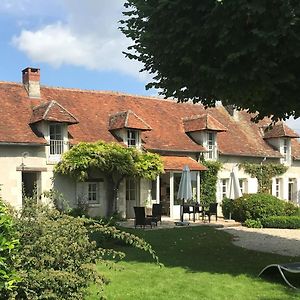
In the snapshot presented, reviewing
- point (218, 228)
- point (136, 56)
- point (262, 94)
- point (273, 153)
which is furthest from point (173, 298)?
point (273, 153)

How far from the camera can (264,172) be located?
30.9 meters

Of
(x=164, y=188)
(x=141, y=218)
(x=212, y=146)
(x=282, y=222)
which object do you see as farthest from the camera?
(x=212, y=146)

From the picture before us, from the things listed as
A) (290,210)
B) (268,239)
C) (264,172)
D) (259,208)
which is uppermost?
(264,172)

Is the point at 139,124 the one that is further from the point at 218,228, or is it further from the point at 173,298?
the point at 173,298

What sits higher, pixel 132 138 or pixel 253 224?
pixel 132 138

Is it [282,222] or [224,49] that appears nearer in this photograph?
[224,49]

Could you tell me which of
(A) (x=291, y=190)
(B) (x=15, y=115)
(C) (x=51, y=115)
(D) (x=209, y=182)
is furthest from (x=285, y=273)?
(A) (x=291, y=190)

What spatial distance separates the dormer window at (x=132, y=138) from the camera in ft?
83.1

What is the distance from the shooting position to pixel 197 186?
87.1ft

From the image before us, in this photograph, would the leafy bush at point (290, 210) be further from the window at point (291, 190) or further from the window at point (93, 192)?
the window at point (291, 190)

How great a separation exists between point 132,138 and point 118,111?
297 cm

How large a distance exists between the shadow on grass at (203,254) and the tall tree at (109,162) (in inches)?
215

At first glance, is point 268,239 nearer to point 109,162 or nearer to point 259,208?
point 259,208

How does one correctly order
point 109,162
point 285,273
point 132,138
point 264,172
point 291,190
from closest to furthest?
point 285,273
point 109,162
point 132,138
point 264,172
point 291,190
